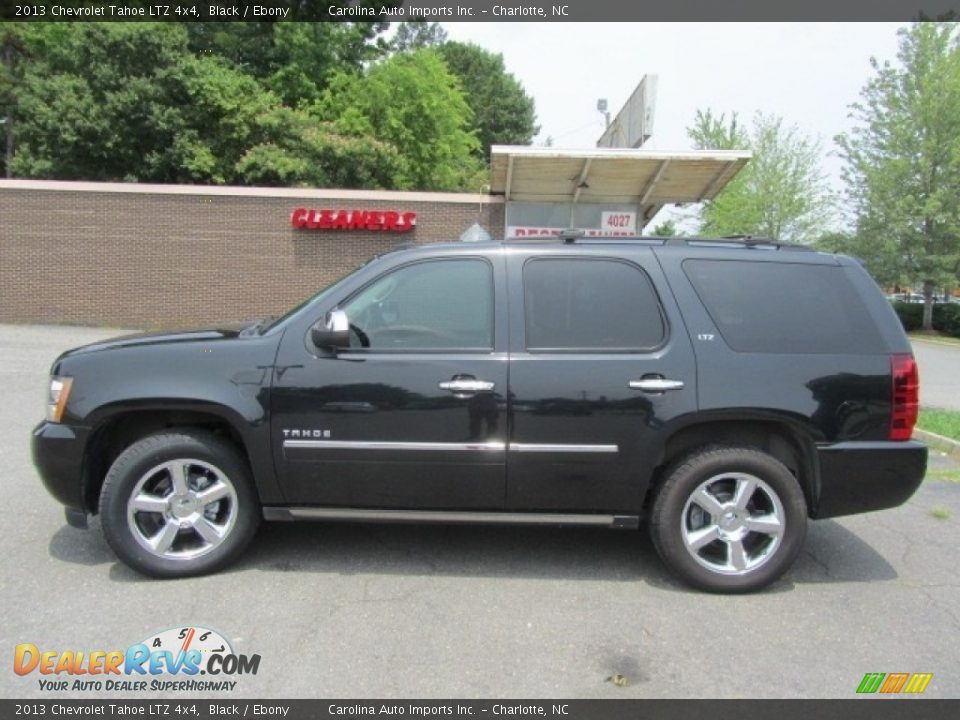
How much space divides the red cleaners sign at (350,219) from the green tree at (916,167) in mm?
20270

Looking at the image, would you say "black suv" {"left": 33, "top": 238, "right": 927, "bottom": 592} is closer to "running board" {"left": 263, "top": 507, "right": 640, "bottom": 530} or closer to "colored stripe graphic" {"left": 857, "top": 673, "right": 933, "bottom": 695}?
"running board" {"left": 263, "top": 507, "right": 640, "bottom": 530}

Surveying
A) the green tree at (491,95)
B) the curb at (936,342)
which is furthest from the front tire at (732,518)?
the green tree at (491,95)

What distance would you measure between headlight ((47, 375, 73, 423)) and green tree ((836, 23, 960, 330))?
2917 centimetres

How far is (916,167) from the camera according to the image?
2620 centimetres

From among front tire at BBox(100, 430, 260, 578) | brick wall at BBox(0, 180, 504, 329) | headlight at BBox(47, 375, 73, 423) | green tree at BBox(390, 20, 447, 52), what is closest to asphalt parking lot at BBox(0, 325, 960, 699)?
front tire at BBox(100, 430, 260, 578)

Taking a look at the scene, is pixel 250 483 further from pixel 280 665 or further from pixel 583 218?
pixel 583 218

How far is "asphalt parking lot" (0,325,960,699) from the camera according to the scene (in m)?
2.86

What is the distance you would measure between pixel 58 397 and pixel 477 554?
246 centimetres

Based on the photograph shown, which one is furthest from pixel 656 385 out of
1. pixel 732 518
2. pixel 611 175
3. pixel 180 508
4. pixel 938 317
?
pixel 938 317

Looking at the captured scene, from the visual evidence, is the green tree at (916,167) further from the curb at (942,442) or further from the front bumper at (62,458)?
the front bumper at (62,458)

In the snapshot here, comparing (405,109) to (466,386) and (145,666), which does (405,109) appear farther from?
(145,666)

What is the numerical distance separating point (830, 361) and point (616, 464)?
4.12 feet

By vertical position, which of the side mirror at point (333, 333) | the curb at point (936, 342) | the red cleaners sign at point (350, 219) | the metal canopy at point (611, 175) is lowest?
the curb at point (936, 342)

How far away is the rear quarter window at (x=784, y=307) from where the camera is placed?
11.9 feet
